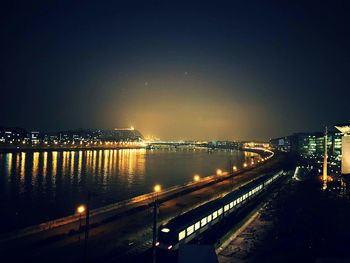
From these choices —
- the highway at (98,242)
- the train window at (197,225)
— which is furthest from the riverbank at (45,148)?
the train window at (197,225)

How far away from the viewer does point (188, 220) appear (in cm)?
1577

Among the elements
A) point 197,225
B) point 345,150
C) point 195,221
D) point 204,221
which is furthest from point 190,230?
point 345,150

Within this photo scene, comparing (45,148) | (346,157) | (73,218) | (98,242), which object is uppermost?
(346,157)

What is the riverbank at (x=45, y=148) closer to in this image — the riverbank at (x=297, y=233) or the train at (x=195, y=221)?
the train at (x=195, y=221)

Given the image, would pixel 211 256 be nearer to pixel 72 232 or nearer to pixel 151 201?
pixel 72 232

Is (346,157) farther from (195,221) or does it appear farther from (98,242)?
(98,242)

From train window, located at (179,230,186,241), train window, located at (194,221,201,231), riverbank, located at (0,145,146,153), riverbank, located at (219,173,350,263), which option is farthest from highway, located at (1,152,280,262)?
riverbank, located at (0,145,146,153)

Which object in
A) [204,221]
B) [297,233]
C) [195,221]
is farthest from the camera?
[297,233]

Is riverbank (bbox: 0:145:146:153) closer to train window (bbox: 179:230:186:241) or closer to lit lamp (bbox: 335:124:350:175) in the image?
lit lamp (bbox: 335:124:350:175)

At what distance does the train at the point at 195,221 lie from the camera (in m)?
14.1

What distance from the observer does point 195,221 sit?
16141 millimetres

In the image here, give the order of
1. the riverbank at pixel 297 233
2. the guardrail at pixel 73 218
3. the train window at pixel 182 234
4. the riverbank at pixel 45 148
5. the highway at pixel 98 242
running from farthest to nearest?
1. the riverbank at pixel 45 148
2. the guardrail at pixel 73 218
3. the riverbank at pixel 297 233
4. the train window at pixel 182 234
5. the highway at pixel 98 242

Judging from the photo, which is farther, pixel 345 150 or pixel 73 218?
pixel 345 150

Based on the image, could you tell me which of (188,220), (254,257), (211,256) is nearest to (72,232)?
(188,220)
